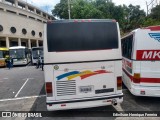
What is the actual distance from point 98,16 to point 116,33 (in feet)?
134

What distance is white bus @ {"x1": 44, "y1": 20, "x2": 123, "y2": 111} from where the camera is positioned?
5.45 meters

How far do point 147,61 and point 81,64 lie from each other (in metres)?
2.40

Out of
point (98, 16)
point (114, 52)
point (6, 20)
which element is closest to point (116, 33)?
point (114, 52)

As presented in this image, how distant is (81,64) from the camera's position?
18.0 ft

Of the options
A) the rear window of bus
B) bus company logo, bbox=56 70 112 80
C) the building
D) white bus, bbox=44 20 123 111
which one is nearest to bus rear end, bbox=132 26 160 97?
white bus, bbox=44 20 123 111

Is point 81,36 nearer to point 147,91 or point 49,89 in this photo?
point 49,89

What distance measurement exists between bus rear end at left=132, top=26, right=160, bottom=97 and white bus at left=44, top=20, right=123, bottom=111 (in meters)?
0.99

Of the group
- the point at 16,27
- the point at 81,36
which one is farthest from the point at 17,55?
the point at 16,27

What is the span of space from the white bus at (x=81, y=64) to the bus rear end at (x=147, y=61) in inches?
39.0

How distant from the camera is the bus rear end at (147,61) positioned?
20.5 feet

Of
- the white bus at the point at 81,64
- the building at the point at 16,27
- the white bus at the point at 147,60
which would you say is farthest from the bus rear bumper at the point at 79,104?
the building at the point at 16,27

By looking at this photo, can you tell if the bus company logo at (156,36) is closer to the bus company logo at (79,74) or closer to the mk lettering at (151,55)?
the mk lettering at (151,55)

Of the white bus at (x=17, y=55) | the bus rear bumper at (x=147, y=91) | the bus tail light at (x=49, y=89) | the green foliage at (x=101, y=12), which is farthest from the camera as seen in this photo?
the green foliage at (x=101, y=12)

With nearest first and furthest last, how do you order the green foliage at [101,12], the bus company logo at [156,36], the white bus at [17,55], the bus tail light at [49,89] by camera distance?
the bus tail light at [49,89]
the bus company logo at [156,36]
the white bus at [17,55]
the green foliage at [101,12]
